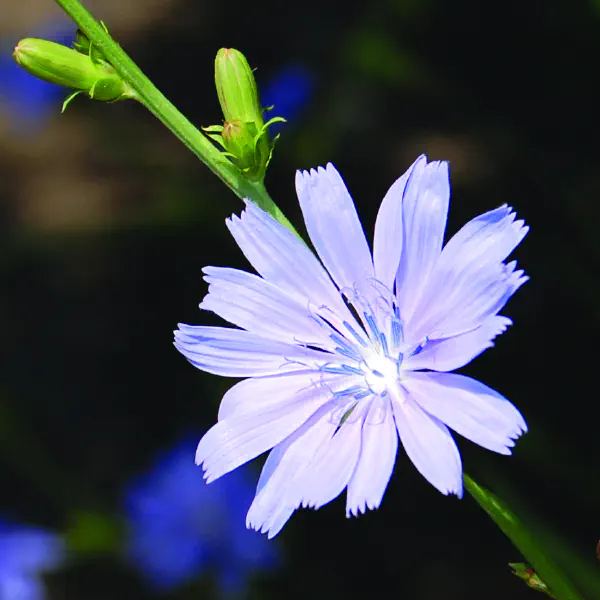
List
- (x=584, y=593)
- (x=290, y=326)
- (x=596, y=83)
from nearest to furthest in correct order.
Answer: (x=290, y=326) → (x=584, y=593) → (x=596, y=83)

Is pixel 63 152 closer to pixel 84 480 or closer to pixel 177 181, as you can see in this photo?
pixel 177 181

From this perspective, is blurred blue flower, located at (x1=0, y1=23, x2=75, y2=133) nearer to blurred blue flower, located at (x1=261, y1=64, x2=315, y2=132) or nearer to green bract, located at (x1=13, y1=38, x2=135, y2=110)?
blurred blue flower, located at (x1=261, y1=64, x2=315, y2=132)

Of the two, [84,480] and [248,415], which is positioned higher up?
[84,480]

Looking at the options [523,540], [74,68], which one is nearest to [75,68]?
[74,68]

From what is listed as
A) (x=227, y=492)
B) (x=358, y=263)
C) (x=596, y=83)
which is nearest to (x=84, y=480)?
(x=227, y=492)

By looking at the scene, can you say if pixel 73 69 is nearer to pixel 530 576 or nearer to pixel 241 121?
pixel 241 121

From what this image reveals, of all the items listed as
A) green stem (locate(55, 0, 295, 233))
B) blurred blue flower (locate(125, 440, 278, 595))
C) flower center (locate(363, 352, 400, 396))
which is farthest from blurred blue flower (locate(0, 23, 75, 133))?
flower center (locate(363, 352, 400, 396))
